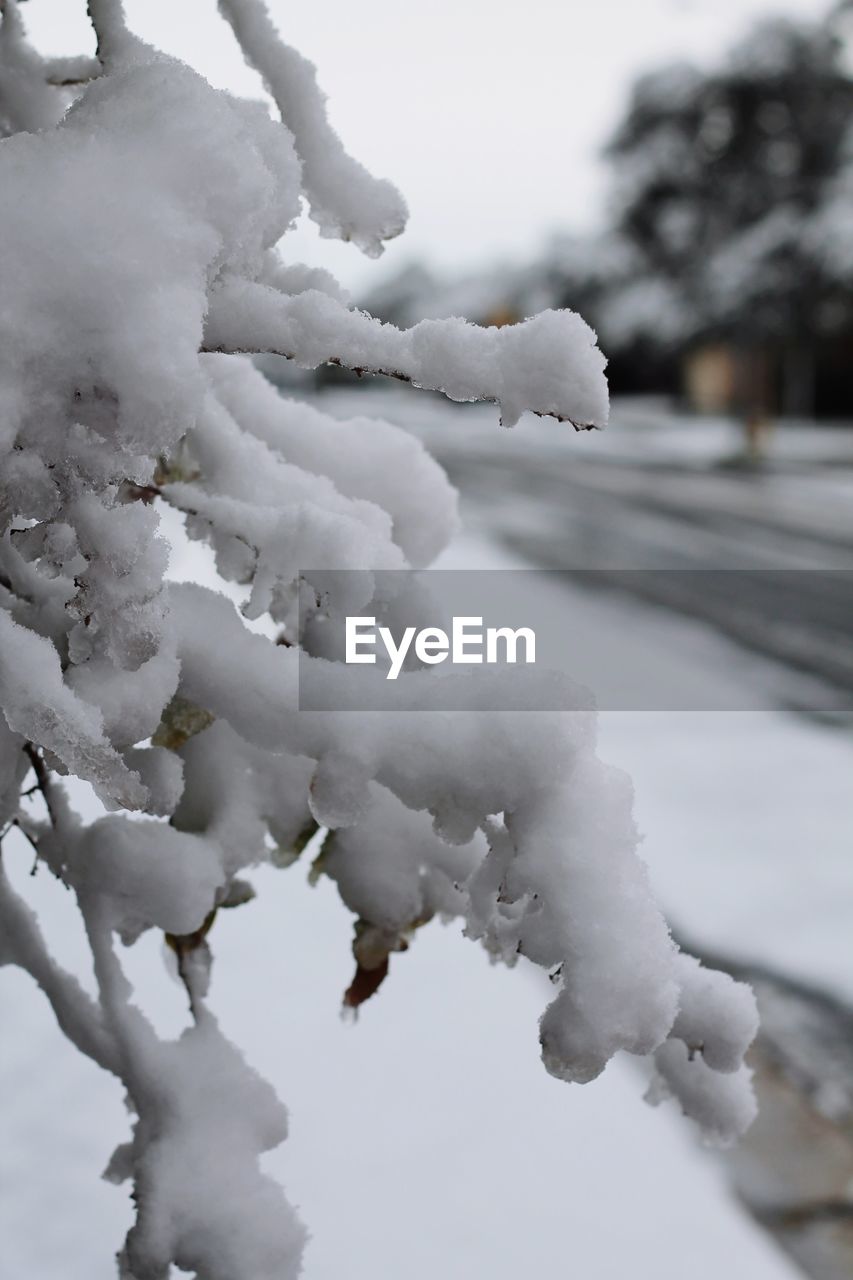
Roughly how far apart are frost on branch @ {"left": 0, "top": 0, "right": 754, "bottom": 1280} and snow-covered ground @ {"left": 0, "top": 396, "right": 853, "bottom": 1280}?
103 centimetres

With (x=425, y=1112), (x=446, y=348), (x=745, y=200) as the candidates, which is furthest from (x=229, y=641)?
(x=745, y=200)

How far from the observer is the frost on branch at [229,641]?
2.91 feet

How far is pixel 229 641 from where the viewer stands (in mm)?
1277

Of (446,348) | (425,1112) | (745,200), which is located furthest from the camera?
(745,200)

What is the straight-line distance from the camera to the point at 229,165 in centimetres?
93

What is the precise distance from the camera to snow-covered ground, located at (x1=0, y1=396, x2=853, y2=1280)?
7.84 ft

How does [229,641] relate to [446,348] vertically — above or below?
below

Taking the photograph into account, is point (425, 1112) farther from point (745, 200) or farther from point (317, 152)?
point (745, 200)

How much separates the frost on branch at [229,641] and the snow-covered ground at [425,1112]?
1030mm

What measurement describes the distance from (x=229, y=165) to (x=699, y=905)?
3585 millimetres

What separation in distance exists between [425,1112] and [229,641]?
6.08 ft

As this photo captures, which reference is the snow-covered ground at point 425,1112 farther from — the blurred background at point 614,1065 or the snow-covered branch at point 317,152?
the snow-covered branch at point 317,152

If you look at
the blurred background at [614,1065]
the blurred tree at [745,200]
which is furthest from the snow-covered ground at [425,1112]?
the blurred tree at [745,200]

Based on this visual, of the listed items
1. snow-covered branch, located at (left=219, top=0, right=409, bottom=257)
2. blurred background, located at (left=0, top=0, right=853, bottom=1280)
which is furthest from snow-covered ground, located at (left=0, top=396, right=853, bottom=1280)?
snow-covered branch, located at (left=219, top=0, right=409, bottom=257)
